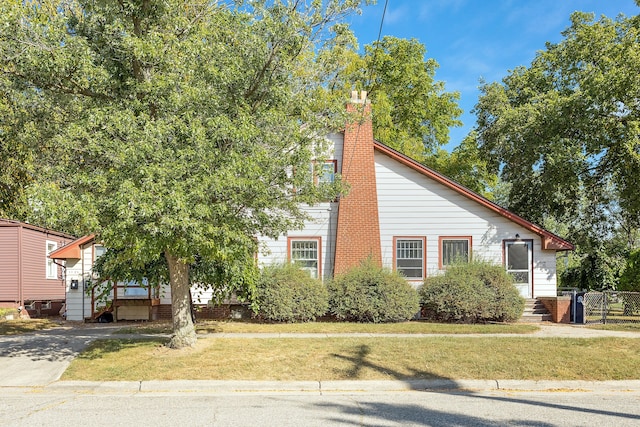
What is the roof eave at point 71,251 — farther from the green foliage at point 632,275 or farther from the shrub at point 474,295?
the green foliage at point 632,275

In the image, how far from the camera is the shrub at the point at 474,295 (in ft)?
50.7

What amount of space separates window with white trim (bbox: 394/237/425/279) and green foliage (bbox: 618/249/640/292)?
10.0 metres

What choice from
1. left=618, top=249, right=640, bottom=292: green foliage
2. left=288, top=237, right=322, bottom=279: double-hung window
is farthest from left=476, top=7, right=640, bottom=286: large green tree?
left=288, top=237, right=322, bottom=279: double-hung window

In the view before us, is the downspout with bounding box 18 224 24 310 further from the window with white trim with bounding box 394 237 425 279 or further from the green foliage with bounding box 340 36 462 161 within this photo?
the green foliage with bounding box 340 36 462 161

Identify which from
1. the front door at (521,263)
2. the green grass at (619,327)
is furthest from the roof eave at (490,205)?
the green grass at (619,327)

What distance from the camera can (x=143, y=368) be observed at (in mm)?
9516

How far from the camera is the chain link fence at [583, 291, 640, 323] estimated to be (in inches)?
666

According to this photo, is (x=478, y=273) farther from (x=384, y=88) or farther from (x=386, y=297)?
(x=384, y=88)

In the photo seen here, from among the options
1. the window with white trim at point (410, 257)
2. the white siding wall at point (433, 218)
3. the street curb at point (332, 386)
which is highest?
the white siding wall at point (433, 218)

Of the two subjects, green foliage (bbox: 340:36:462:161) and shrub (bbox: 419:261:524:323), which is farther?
green foliage (bbox: 340:36:462:161)

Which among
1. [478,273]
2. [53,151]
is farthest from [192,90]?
[478,273]

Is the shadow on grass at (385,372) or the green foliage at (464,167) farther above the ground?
the green foliage at (464,167)

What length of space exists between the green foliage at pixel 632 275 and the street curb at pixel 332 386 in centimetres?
1484

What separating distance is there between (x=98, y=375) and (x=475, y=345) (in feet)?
23.8
